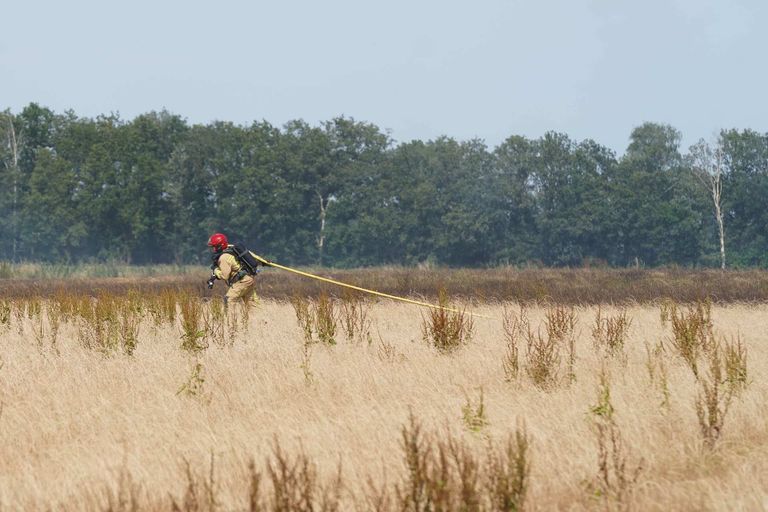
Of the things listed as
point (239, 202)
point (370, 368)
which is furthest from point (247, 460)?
point (239, 202)

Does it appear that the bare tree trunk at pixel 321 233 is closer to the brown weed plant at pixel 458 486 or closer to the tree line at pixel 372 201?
the tree line at pixel 372 201

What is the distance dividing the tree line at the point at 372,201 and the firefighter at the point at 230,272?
47.6 m

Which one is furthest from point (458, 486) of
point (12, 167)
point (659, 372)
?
point (12, 167)

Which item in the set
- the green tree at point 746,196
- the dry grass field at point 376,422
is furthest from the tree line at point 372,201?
the dry grass field at point 376,422

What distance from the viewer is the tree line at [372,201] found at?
64.2 meters

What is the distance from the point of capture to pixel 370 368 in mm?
10492

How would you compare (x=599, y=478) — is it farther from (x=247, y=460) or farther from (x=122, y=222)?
(x=122, y=222)

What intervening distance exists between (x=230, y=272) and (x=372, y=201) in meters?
50.8

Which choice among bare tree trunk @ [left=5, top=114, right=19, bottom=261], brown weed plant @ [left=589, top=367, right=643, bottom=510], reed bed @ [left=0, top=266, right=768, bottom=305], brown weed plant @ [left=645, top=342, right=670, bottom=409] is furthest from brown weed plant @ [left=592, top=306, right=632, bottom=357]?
bare tree trunk @ [left=5, top=114, right=19, bottom=261]

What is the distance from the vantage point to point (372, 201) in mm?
66688

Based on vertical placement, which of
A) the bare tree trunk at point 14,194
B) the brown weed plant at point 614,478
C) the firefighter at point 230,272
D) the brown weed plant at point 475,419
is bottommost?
the brown weed plant at point 614,478

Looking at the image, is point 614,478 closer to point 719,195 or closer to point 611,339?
point 611,339

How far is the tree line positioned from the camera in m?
64.2

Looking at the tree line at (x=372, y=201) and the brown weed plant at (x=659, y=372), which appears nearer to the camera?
the brown weed plant at (x=659, y=372)
